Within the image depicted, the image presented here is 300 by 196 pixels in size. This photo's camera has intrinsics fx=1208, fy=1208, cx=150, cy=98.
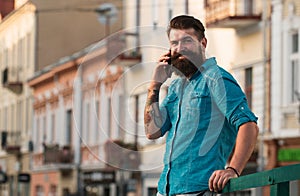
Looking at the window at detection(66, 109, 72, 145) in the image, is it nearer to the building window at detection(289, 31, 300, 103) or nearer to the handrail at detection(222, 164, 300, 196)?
the building window at detection(289, 31, 300, 103)

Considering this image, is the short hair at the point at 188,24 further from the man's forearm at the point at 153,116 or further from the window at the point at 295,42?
the window at the point at 295,42

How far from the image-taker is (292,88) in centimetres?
2503

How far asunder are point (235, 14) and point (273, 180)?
74.6 ft

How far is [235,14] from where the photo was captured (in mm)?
26719

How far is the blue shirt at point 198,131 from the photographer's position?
4.79 metres

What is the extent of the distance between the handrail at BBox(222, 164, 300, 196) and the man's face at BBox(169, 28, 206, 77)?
1.90 feet

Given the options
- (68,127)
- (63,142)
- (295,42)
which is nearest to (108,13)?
(68,127)

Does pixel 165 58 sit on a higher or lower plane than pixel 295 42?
lower

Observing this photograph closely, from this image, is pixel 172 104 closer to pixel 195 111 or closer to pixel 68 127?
pixel 195 111

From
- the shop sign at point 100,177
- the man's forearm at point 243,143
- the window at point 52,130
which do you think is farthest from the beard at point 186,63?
the window at point 52,130

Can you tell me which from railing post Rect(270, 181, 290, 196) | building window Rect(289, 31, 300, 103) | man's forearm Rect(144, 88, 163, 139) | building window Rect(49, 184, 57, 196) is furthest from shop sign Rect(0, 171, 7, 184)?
railing post Rect(270, 181, 290, 196)

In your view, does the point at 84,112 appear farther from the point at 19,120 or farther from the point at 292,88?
the point at 19,120

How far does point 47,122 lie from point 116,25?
6687mm

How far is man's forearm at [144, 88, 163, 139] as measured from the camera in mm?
5066
